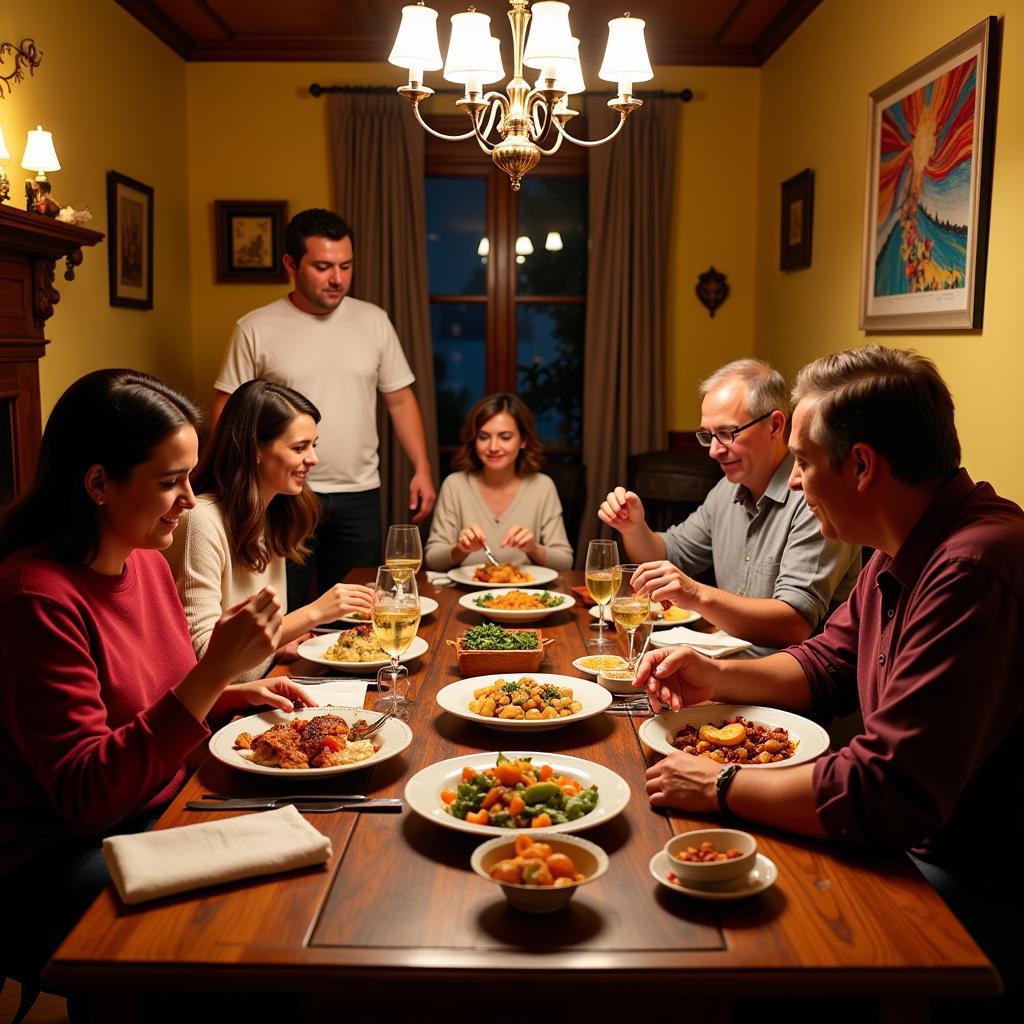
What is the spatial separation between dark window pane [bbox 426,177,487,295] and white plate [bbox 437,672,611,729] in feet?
11.9

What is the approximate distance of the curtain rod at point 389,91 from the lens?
16.5 ft

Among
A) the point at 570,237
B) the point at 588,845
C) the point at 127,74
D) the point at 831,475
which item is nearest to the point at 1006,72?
the point at 831,475

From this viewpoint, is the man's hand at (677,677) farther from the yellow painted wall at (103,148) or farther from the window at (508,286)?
the window at (508,286)

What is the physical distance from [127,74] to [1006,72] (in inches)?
131

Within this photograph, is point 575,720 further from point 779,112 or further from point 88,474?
point 779,112

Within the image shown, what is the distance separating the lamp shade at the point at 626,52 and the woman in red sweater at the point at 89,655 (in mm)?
1476

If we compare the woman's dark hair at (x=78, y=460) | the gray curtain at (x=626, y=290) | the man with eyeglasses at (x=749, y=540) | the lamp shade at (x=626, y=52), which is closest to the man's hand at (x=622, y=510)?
the man with eyeglasses at (x=749, y=540)

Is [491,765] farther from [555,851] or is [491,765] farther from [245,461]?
[245,461]

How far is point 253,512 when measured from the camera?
2.45 m

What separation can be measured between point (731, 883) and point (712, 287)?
173 inches

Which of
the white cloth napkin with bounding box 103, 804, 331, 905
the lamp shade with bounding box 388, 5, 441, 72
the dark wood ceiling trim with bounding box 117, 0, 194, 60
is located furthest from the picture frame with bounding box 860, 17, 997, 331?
the dark wood ceiling trim with bounding box 117, 0, 194, 60

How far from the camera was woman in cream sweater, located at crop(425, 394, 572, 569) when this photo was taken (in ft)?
12.3

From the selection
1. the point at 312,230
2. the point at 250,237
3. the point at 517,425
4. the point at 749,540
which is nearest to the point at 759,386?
the point at 749,540

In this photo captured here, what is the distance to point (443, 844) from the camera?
1.37 meters
